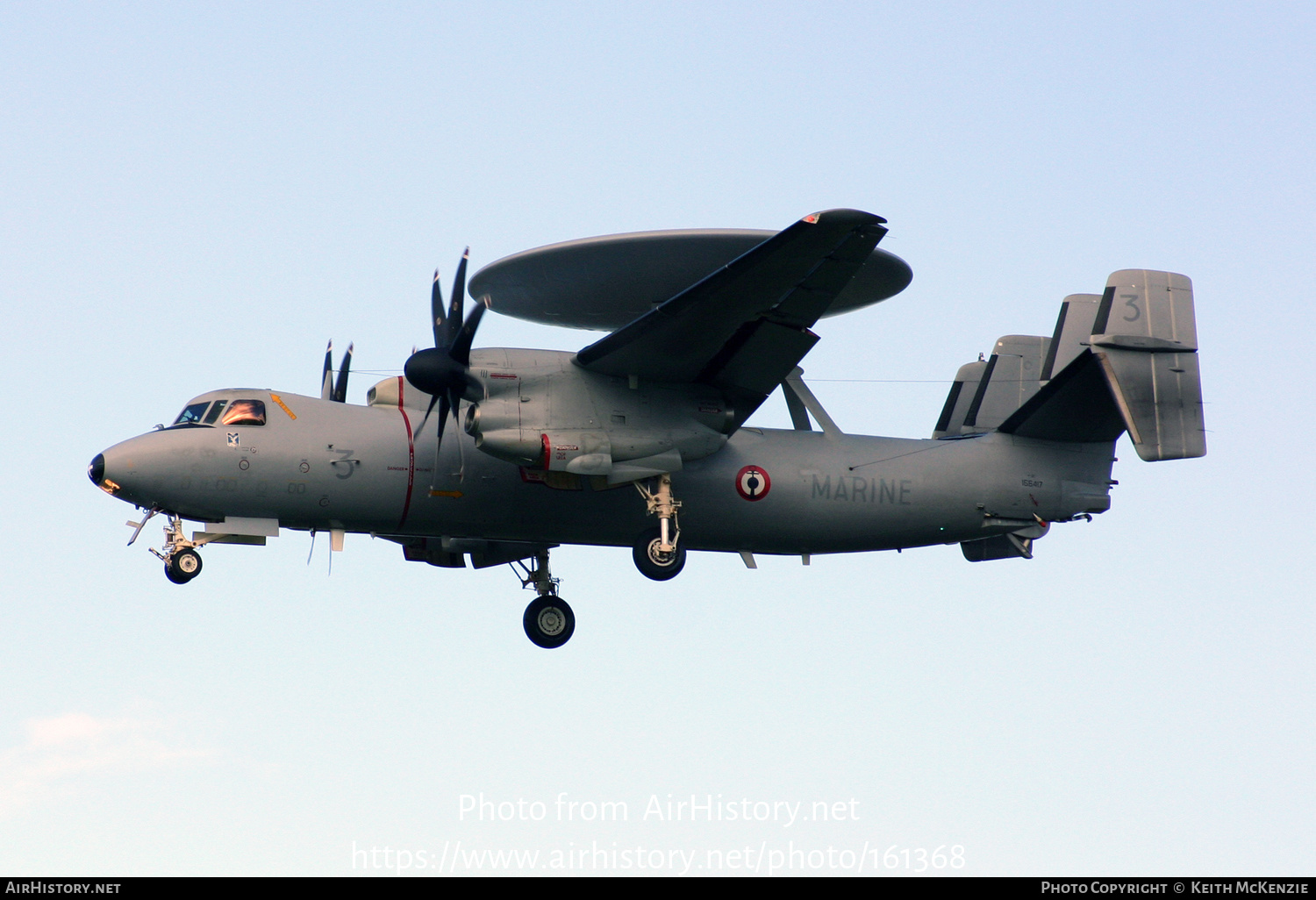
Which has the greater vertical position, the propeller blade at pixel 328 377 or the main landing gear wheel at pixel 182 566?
the propeller blade at pixel 328 377

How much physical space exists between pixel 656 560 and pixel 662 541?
305 mm

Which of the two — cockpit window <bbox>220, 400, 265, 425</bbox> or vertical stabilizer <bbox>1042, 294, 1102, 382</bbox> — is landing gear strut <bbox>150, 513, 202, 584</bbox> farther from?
vertical stabilizer <bbox>1042, 294, 1102, 382</bbox>

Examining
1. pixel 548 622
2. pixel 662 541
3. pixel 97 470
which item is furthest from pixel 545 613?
pixel 97 470

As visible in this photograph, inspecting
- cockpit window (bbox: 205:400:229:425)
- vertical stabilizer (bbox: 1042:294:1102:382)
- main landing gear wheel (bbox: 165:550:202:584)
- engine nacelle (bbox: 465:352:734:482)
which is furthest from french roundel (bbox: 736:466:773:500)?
main landing gear wheel (bbox: 165:550:202:584)

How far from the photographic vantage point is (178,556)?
2119 centimetres

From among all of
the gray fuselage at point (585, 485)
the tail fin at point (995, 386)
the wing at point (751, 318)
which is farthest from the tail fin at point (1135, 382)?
the wing at point (751, 318)

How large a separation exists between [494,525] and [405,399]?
2.37 meters

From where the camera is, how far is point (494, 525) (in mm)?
22359

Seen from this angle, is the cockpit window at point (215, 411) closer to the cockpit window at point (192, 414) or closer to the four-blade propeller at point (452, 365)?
the cockpit window at point (192, 414)

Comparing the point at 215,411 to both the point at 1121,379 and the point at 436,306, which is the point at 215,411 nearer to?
the point at 436,306

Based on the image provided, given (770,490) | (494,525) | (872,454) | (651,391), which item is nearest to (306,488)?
(494,525)

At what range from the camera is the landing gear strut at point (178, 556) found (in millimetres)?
21172

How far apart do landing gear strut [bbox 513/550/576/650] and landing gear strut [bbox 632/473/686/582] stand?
9.54 feet
